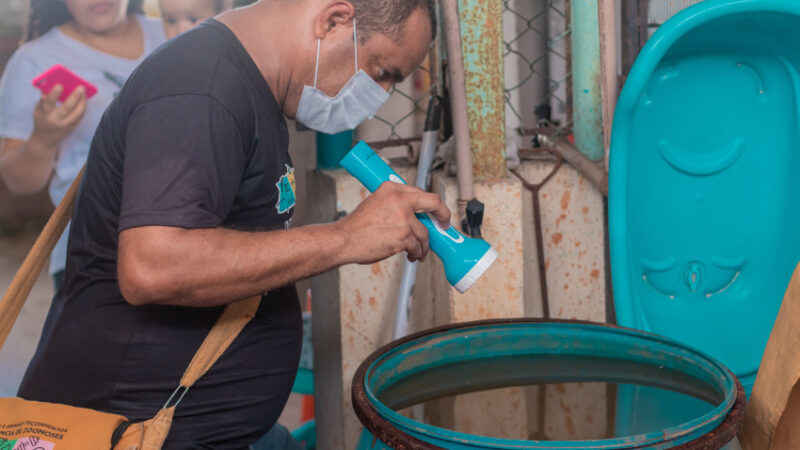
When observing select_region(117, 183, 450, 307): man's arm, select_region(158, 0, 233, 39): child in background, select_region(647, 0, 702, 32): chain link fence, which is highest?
select_region(158, 0, 233, 39): child in background

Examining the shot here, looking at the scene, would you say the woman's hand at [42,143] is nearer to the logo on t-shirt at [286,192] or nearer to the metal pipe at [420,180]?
the metal pipe at [420,180]

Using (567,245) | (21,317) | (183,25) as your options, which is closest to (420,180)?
(567,245)

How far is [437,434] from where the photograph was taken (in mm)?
878

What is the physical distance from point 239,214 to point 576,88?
972 mm

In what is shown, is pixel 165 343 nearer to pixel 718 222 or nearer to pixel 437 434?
pixel 437 434

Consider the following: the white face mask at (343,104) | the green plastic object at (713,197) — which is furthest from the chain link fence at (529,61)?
the white face mask at (343,104)

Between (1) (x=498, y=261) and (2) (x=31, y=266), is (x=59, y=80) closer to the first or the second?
(2) (x=31, y=266)

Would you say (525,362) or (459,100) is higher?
(459,100)

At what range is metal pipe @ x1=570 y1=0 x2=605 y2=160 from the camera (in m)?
1.72

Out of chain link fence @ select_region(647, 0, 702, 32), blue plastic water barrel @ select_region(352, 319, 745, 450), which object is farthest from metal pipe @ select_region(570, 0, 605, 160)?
blue plastic water barrel @ select_region(352, 319, 745, 450)

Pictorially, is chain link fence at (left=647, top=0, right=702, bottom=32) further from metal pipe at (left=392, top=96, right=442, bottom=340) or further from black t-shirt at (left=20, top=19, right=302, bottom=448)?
black t-shirt at (left=20, top=19, right=302, bottom=448)

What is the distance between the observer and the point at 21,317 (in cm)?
232

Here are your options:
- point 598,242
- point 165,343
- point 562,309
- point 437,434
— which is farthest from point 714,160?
point 165,343

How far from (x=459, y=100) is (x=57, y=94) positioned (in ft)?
3.75
